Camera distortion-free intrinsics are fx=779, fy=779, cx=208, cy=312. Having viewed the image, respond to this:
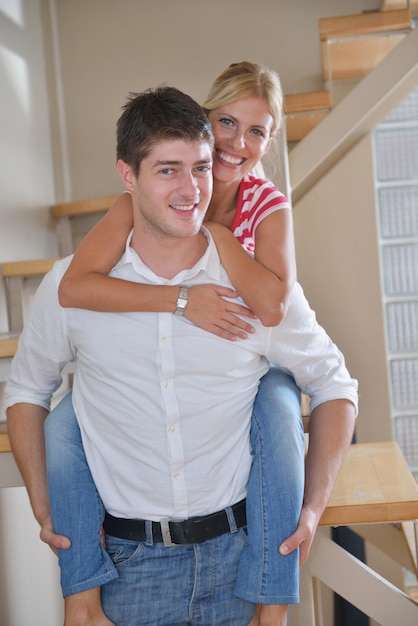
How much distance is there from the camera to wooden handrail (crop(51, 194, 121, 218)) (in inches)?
129

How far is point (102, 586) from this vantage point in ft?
4.93

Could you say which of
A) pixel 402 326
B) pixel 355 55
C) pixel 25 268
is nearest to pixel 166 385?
pixel 25 268

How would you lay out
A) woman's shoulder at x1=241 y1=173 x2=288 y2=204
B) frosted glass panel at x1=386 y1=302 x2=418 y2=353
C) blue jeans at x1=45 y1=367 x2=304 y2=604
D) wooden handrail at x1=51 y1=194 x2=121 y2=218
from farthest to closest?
frosted glass panel at x1=386 y1=302 x2=418 y2=353 → wooden handrail at x1=51 y1=194 x2=121 y2=218 → woman's shoulder at x1=241 y1=173 x2=288 y2=204 → blue jeans at x1=45 y1=367 x2=304 y2=604

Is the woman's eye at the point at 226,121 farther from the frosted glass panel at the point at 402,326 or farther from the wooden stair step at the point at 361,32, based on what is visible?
the frosted glass panel at the point at 402,326

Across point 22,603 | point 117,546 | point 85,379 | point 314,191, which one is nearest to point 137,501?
point 117,546

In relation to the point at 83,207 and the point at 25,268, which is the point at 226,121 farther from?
the point at 83,207

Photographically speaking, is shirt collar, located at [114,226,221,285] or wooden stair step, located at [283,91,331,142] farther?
wooden stair step, located at [283,91,331,142]

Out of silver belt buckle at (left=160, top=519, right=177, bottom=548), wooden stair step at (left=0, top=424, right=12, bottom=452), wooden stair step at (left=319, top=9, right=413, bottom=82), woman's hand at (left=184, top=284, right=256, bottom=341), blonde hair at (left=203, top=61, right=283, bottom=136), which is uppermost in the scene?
wooden stair step at (left=319, top=9, right=413, bottom=82)

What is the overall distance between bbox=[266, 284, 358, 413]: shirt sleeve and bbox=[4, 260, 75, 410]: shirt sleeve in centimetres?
43

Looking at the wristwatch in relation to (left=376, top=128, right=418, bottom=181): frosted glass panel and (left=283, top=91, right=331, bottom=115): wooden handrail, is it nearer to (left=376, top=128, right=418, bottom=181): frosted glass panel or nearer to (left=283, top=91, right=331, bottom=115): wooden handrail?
(left=283, top=91, right=331, bottom=115): wooden handrail

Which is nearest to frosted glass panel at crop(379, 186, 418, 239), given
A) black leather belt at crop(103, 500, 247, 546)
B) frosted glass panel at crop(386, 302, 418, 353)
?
frosted glass panel at crop(386, 302, 418, 353)

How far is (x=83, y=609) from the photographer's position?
1.46m

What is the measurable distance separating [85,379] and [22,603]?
1.48 meters

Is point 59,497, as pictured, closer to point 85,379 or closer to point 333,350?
point 85,379
